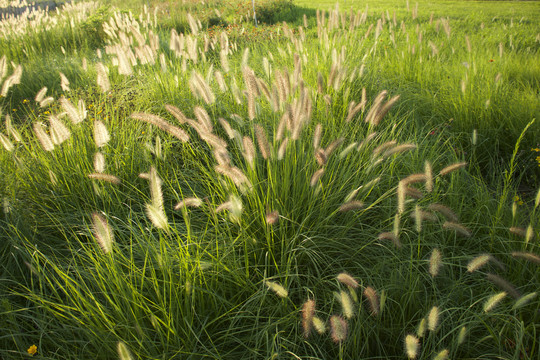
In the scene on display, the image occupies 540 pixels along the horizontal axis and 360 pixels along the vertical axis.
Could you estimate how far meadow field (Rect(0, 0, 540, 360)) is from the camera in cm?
146

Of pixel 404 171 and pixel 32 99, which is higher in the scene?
pixel 32 99

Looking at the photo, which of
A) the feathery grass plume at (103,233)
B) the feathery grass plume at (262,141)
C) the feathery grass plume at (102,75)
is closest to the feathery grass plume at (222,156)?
the feathery grass plume at (262,141)

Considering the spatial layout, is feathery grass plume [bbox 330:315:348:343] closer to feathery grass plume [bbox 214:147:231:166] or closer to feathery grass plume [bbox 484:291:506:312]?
feathery grass plume [bbox 484:291:506:312]

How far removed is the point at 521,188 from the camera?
9.96ft

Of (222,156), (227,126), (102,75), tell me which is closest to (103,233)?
(222,156)

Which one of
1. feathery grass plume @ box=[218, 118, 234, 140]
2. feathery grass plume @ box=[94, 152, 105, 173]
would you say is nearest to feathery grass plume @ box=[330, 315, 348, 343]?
feathery grass plume @ box=[218, 118, 234, 140]

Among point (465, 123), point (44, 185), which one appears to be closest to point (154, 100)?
point (44, 185)

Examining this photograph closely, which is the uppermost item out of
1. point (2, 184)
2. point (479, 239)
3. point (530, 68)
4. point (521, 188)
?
point (530, 68)

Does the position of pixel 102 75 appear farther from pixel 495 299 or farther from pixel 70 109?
pixel 495 299

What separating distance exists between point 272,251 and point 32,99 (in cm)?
498

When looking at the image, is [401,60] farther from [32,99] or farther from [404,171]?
[32,99]

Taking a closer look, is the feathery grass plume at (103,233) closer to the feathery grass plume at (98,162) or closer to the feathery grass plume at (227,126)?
the feathery grass plume at (98,162)

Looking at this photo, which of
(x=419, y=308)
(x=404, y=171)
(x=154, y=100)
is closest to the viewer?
(x=419, y=308)

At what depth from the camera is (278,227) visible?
78.0 inches
